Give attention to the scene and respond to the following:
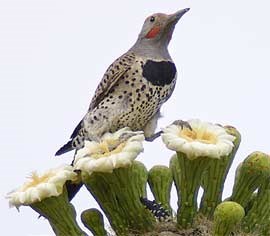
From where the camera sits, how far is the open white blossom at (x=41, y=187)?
362 centimetres

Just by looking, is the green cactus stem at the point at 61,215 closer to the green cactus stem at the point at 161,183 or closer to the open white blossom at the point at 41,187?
the open white blossom at the point at 41,187

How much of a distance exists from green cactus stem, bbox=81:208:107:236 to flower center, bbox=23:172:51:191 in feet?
1.01

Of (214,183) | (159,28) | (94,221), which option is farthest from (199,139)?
(159,28)

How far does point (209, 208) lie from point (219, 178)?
0.18m

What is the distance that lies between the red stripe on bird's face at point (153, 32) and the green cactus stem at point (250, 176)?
179 centimetres

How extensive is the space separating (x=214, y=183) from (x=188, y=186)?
295mm

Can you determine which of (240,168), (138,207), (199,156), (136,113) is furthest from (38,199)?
(136,113)

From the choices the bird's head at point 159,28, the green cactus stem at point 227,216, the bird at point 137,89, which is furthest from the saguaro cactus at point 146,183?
the bird's head at point 159,28

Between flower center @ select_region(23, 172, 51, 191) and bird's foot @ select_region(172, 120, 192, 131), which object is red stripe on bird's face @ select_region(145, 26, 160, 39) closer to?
bird's foot @ select_region(172, 120, 192, 131)

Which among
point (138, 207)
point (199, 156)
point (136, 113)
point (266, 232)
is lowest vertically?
point (266, 232)

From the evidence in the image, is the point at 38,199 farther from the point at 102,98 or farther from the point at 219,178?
the point at 102,98

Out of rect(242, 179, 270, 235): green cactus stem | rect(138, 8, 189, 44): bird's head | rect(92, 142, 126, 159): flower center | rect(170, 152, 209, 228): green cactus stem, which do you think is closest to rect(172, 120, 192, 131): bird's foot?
rect(170, 152, 209, 228): green cactus stem

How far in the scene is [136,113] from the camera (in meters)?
5.09

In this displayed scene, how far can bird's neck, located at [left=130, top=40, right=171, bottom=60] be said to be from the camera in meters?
5.31
